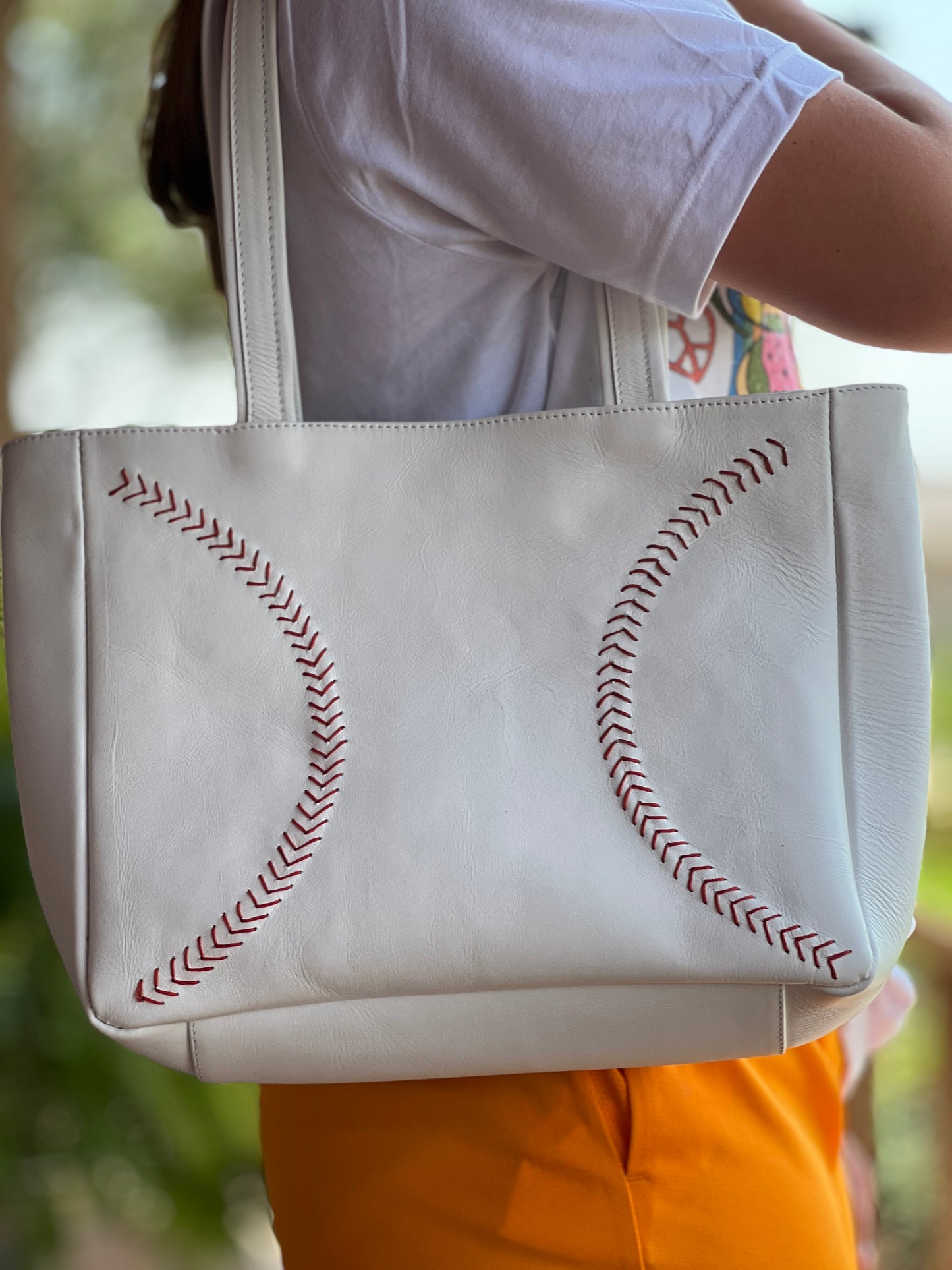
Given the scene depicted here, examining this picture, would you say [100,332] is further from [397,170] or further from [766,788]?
[766,788]

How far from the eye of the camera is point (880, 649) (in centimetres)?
51

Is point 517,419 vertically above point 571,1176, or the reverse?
point 517,419

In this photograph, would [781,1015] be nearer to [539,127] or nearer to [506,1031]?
[506,1031]

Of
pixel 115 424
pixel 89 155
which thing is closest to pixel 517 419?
pixel 115 424

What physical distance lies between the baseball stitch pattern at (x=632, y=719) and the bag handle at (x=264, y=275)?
61 millimetres

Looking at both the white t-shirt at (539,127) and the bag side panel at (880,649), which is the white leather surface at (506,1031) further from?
the white t-shirt at (539,127)

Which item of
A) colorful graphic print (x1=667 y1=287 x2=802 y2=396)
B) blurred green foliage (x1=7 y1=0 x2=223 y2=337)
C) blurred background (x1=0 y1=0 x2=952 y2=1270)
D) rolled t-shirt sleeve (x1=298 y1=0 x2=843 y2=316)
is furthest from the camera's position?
blurred green foliage (x1=7 y1=0 x2=223 y2=337)

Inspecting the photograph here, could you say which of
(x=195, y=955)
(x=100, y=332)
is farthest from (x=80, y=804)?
(x=100, y=332)

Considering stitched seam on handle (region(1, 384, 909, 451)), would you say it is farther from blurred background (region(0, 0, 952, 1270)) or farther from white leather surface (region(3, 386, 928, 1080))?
blurred background (region(0, 0, 952, 1270))

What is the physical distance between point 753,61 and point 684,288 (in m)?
0.10

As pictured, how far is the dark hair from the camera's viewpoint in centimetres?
61

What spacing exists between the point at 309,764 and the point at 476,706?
0.28 feet

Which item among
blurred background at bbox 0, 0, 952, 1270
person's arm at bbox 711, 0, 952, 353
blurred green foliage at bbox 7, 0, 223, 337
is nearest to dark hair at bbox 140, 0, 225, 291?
person's arm at bbox 711, 0, 952, 353

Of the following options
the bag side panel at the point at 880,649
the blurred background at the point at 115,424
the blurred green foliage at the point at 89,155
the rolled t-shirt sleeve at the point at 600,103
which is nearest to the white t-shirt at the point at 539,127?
the rolled t-shirt sleeve at the point at 600,103
